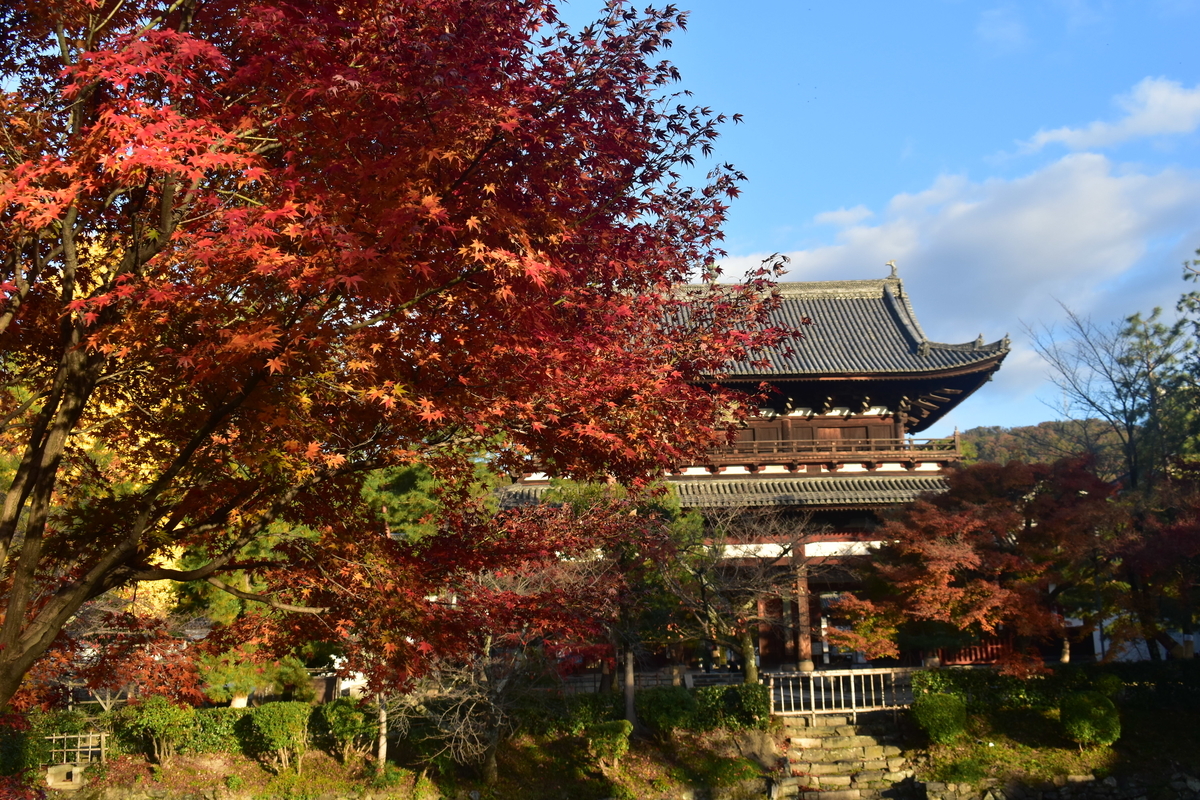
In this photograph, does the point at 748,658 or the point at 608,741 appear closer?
the point at 608,741

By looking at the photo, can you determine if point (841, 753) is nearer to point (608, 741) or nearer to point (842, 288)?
point (608, 741)

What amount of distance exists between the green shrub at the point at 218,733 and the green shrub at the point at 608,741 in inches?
218

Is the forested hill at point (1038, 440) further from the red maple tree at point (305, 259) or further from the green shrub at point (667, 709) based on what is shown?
the red maple tree at point (305, 259)

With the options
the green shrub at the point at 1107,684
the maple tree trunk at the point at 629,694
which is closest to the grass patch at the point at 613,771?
the maple tree trunk at the point at 629,694

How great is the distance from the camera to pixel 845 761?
560 inches

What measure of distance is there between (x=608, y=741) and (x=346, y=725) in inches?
160

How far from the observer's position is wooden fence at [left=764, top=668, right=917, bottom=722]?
1517 centimetres

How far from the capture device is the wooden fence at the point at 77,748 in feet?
46.4

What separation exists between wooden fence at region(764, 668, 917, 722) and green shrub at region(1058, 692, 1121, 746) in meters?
2.47

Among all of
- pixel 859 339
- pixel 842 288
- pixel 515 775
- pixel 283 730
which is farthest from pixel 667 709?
pixel 842 288

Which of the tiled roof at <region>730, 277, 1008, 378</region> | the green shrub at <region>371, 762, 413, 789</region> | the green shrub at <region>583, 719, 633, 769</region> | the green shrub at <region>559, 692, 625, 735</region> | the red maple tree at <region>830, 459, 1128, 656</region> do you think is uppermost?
the tiled roof at <region>730, 277, 1008, 378</region>

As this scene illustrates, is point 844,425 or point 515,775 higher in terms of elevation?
point 844,425

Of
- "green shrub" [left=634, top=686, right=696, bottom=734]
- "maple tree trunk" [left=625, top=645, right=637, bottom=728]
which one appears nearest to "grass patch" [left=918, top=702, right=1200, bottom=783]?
"green shrub" [left=634, top=686, right=696, bottom=734]

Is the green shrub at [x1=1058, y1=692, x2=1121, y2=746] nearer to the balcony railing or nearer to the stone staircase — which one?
the stone staircase
